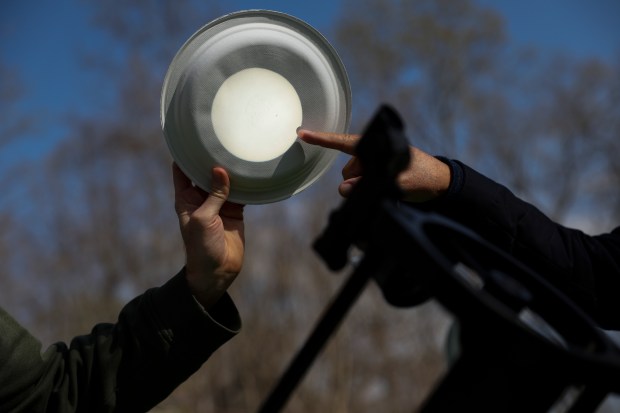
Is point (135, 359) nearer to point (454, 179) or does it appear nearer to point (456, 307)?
point (454, 179)

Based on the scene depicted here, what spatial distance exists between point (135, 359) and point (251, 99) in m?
0.80

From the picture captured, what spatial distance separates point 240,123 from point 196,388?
13.2 metres

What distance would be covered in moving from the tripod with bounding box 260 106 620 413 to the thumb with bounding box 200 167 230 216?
92 cm

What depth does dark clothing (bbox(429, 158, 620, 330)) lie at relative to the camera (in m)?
1.90

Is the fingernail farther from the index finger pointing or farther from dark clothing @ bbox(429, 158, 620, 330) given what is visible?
dark clothing @ bbox(429, 158, 620, 330)

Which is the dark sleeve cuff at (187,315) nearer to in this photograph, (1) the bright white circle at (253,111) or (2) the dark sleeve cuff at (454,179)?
(1) the bright white circle at (253,111)

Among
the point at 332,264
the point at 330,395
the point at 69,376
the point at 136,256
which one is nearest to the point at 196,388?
the point at 330,395

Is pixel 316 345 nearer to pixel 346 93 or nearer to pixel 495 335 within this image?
pixel 495 335

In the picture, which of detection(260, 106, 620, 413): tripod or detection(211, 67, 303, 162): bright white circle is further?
detection(211, 67, 303, 162): bright white circle

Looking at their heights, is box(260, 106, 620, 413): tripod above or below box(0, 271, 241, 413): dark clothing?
above

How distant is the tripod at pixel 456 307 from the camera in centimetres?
88

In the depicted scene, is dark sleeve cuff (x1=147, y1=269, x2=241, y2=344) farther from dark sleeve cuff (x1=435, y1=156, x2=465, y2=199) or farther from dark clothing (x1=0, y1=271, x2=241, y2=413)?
dark sleeve cuff (x1=435, y1=156, x2=465, y2=199)

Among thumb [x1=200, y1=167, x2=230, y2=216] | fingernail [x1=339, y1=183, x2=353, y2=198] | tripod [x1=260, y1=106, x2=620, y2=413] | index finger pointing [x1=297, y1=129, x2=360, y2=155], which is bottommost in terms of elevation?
tripod [x1=260, y1=106, x2=620, y2=413]

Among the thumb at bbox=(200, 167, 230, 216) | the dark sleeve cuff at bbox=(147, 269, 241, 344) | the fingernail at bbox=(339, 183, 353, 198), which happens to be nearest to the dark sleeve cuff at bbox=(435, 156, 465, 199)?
the fingernail at bbox=(339, 183, 353, 198)
